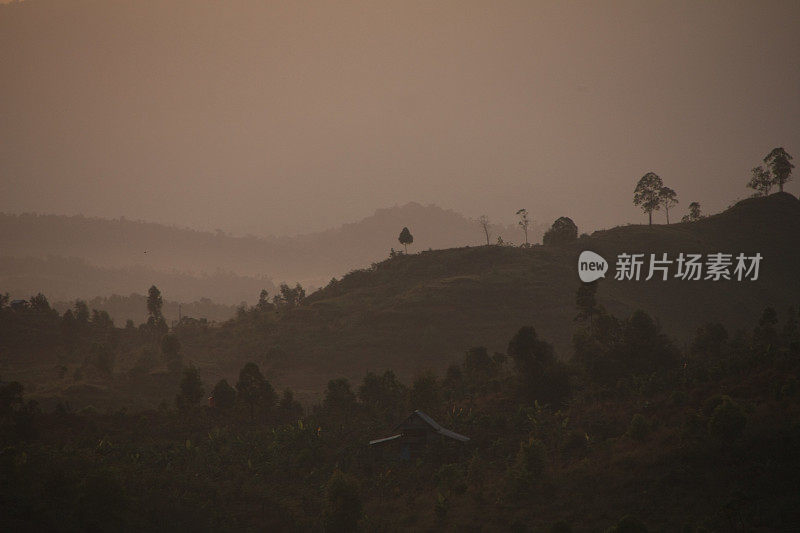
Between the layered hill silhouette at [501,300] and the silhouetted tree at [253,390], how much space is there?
3842 centimetres

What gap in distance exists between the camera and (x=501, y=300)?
5758 inches

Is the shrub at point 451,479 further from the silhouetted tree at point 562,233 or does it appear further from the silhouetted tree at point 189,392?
the silhouetted tree at point 562,233

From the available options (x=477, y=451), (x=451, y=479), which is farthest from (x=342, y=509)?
(x=477, y=451)

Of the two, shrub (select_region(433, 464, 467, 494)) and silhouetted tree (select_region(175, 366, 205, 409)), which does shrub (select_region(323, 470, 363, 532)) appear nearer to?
shrub (select_region(433, 464, 467, 494))

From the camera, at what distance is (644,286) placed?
6004 inches

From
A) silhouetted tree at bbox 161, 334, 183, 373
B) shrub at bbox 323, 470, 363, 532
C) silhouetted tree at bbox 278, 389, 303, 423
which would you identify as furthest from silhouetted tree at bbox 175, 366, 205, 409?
silhouetted tree at bbox 161, 334, 183, 373

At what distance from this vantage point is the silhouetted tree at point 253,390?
77875 mm

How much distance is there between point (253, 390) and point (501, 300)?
80.0 metres

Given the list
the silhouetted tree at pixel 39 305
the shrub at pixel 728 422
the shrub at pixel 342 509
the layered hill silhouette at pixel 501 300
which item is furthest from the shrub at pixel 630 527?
the silhouetted tree at pixel 39 305

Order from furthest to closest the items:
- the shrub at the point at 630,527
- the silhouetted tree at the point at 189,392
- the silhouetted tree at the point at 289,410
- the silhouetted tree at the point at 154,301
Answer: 1. the silhouetted tree at the point at 154,301
2. the silhouetted tree at the point at 189,392
3. the silhouetted tree at the point at 289,410
4. the shrub at the point at 630,527

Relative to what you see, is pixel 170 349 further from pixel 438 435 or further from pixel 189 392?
pixel 438 435

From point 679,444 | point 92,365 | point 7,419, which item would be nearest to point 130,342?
point 92,365

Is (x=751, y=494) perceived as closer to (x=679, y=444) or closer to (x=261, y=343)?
(x=679, y=444)

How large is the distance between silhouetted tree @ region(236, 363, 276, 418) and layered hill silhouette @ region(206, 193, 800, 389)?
38422 mm
